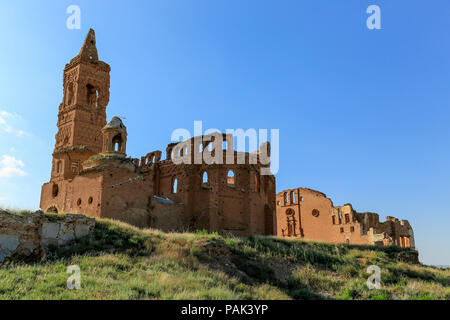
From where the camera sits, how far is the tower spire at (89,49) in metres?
38.0

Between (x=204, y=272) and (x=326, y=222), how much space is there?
102 ft

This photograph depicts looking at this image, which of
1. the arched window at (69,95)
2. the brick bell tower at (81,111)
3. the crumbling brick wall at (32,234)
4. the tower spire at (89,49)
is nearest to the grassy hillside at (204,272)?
the crumbling brick wall at (32,234)

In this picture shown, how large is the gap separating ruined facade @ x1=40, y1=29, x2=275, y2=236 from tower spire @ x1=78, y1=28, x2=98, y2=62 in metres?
0.10

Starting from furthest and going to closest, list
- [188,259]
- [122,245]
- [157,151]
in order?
[157,151] → [122,245] → [188,259]

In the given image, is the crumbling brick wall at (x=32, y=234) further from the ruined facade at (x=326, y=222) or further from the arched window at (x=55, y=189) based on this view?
the ruined facade at (x=326, y=222)

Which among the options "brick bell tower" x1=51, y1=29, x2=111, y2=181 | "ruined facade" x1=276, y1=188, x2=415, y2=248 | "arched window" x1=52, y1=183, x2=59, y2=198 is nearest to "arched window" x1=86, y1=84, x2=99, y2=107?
"brick bell tower" x1=51, y1=29, x2=111, y2=181

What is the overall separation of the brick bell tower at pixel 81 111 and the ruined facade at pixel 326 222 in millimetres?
20460

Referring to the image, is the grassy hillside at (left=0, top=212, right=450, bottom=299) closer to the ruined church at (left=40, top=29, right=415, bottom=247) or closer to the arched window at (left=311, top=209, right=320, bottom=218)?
the ruined church at (left=40, top=29, right=415, bottom=247)

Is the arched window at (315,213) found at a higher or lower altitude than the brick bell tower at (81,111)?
lower
